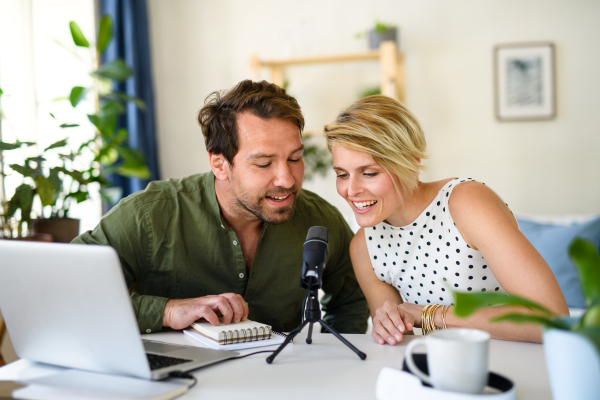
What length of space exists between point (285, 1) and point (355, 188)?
2.68 meters

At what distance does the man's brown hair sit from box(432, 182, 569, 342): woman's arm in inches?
22.0

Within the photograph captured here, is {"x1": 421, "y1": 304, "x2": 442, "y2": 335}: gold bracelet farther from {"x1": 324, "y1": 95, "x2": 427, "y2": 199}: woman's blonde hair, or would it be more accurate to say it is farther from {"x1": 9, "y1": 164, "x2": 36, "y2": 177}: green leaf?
{"x1": 9, "y1": 164, "x2": 36, "y2": 177}: green leaf

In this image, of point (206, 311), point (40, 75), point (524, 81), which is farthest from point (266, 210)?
point (524, 81)

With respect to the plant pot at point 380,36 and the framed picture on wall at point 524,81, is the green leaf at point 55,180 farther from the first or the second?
the framed picture on wall at point 524,81

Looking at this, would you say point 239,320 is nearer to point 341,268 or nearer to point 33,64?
point 341,268

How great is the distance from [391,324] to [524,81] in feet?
9.02

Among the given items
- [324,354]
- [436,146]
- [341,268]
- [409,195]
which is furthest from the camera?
[436,146]

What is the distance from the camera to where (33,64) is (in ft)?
8.89

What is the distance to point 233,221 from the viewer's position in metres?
1.61

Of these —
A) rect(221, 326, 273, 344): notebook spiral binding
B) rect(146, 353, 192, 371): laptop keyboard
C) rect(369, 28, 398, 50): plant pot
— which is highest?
rect(369, 28, 398, 50): plant pot

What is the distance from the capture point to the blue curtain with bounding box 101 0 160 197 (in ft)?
10.8

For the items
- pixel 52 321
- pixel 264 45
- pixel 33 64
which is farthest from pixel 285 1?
pixel 52 321

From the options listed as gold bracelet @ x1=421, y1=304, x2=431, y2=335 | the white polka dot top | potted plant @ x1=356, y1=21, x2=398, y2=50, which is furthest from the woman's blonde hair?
potted plant @ x1=356, y1=21, x2=398, y2=50

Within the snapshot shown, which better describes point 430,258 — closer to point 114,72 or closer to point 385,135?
point 385,135
